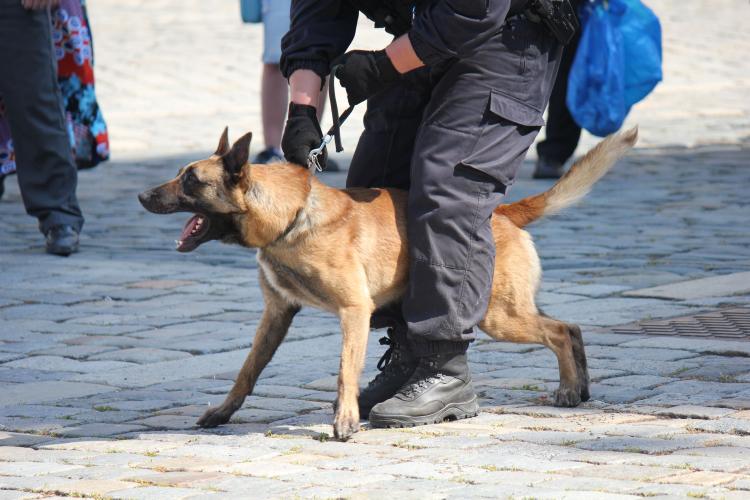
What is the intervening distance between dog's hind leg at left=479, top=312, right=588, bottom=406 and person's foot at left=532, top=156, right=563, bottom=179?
18.1 feet

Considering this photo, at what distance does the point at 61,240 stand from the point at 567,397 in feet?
12.9

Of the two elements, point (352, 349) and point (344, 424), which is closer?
point (344, 424)

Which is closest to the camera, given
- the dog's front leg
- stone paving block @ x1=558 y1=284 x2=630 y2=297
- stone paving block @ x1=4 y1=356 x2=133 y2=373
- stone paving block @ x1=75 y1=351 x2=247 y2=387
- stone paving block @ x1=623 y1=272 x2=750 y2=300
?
the dog's front leg

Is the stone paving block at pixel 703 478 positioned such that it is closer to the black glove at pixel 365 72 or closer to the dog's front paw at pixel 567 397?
the dog's front paw at pixel 567 397

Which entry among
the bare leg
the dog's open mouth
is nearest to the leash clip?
the dog's open mouth

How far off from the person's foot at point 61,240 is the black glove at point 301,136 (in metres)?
3.49

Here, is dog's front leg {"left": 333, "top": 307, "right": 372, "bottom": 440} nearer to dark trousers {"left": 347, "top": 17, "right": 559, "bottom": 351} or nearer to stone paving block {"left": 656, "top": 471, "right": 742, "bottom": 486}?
dark trousers {"left": 347, "top": 17, "right": 559, "bottom": 351}

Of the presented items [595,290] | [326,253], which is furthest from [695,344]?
[326,253]

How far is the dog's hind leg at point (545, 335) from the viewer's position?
14.3ft

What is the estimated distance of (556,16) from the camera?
421cm

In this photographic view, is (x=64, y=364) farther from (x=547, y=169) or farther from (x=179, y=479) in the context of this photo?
(x=547, y=169)

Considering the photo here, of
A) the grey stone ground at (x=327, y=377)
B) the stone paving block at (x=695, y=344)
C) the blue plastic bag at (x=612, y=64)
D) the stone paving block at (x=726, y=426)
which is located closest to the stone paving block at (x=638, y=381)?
the grey stone ground at (x=327, y=377)

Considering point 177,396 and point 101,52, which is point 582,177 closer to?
point 177,396

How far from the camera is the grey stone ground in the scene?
3510mm
